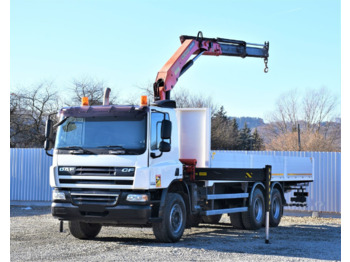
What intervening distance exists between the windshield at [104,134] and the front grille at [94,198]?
2.95 ft

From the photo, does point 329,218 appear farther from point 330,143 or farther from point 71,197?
point 330,143

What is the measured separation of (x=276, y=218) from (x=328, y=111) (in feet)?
161

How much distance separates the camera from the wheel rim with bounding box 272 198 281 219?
16.5 metres

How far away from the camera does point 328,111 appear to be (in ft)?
207

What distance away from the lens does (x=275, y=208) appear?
16.6 meters

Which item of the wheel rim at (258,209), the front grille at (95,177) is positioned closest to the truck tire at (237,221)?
the wheel rim at (258,209)

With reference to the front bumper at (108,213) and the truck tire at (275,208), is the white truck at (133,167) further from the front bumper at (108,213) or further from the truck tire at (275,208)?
the truck tire at (275,208)

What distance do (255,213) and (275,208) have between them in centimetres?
144

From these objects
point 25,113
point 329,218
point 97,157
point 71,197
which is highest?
point 25,113

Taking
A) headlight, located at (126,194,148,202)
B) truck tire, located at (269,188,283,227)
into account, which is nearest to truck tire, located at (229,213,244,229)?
truck tire, located at (269,188,283,227)

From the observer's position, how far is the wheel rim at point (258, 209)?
15.5 meters

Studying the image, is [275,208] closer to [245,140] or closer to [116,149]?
[116,149]

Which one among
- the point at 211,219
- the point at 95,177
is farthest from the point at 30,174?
the point at 95,177
